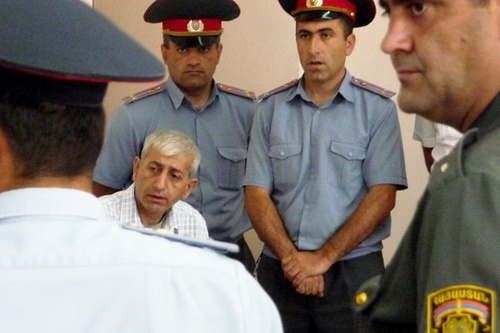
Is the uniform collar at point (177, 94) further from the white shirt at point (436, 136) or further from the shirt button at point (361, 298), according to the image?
the shirt button at point (361, 298)

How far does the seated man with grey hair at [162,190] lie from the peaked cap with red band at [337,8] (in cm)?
61

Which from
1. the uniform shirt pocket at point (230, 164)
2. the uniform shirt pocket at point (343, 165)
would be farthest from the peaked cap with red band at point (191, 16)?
the uniform shirt pocket at point (343, 165)

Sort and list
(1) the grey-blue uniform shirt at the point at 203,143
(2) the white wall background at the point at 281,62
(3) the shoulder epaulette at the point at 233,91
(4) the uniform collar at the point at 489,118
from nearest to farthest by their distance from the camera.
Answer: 1. (4) the uniform collar at the point at 489,118
2. (1) the grey-blue uniform shirt at the point at 203,143
3. (3) the shoulder epaulette at the point at 233,91
4. (2) the white wall background at the point at 281,62

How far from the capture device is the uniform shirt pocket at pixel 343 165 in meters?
2.72

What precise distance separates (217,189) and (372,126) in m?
0.64

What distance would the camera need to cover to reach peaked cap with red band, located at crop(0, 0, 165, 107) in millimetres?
865

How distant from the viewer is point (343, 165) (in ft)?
8.91

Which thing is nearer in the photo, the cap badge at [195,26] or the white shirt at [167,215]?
the white shirt at [167,215]

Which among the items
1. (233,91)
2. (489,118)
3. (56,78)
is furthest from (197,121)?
(56,78)

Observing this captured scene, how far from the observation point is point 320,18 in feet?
9.14

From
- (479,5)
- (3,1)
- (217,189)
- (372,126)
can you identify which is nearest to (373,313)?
(479,5)

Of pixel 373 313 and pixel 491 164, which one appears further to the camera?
pixel 373 313

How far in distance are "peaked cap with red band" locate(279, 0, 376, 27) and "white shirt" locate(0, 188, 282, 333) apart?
1.99 metres

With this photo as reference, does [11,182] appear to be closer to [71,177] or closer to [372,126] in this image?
[71,177]
